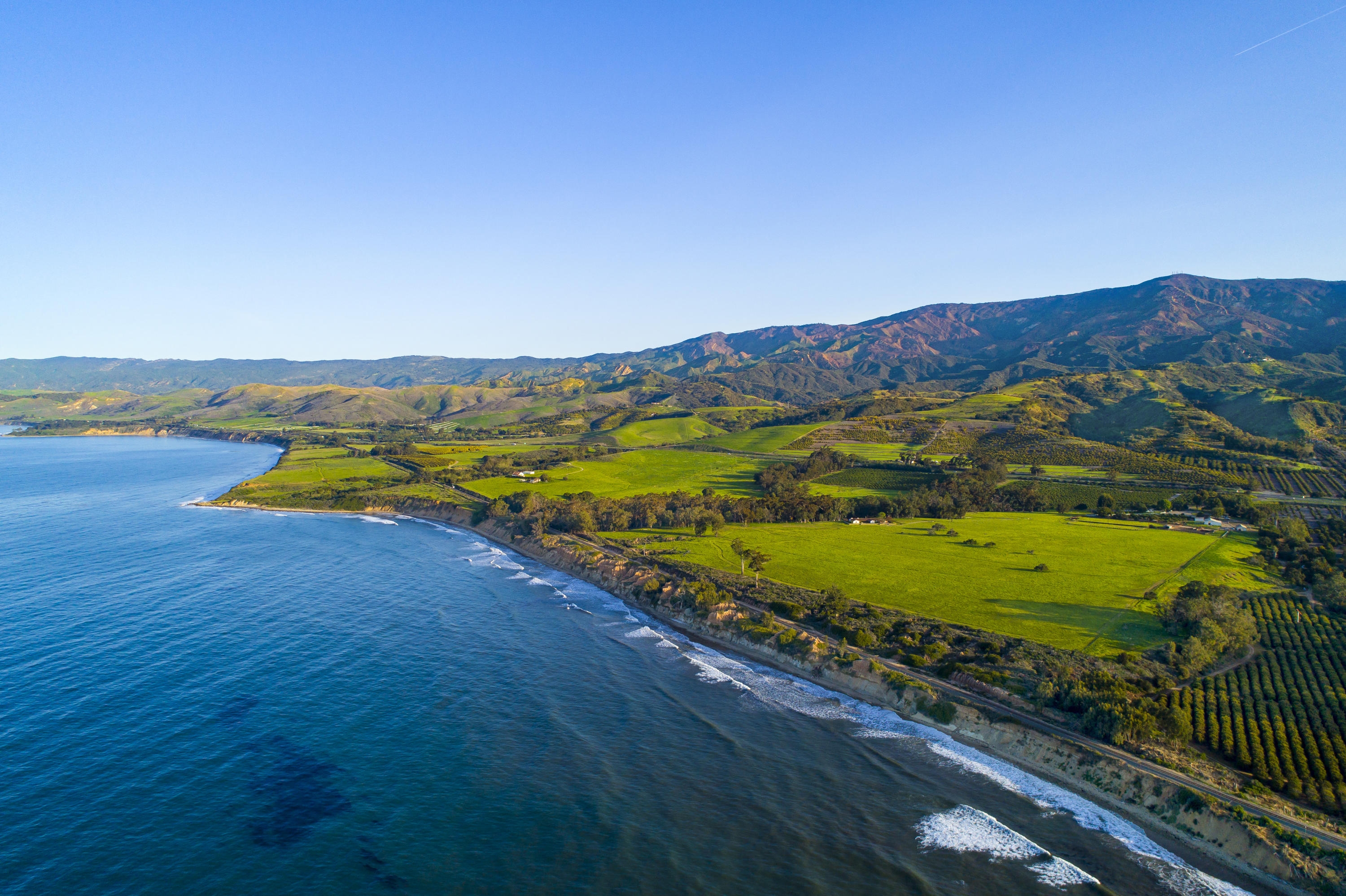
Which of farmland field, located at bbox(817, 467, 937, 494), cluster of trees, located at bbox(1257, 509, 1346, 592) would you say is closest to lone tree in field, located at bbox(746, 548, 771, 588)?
farmland field, located at bbox(817, 467, 937, 494)

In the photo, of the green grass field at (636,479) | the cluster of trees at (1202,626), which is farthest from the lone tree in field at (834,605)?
the green grass field at (636,479)

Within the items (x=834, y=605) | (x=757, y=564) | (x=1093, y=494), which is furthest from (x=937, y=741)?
(x=1093, y=494)

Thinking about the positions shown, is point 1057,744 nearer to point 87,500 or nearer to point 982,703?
point 982,703

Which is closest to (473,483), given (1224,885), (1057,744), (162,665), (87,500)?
(87,500)

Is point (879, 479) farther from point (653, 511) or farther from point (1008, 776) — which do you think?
point (1008, 776)

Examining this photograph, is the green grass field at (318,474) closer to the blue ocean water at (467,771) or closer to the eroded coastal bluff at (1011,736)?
the blue ocean water at (467,771)

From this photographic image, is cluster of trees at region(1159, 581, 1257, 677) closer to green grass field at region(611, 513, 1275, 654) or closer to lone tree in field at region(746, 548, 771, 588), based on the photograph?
green grass field at region(611, 513, 1275, 654)
